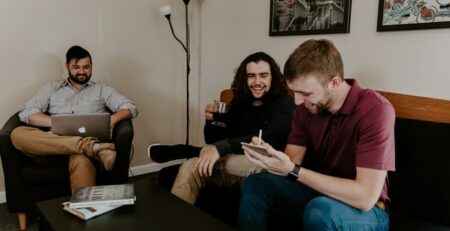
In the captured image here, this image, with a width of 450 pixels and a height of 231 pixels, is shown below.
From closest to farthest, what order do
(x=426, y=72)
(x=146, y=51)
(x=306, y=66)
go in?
(x=306, y=66) → (x=426, y=72) → (x=146, y=51)

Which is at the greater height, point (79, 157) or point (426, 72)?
point (426, 72)

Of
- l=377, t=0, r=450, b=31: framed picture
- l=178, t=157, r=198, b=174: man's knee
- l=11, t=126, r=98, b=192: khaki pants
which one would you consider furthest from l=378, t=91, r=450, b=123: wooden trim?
l=11, t=126, r=98, b=192: khaki pants

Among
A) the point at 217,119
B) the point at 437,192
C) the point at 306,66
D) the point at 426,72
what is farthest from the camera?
the point at 217,119

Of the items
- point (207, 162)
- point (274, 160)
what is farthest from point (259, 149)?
point (207, 162)

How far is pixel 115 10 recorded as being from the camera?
2922mm

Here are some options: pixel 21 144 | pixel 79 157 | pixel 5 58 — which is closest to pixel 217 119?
pixel 79 157

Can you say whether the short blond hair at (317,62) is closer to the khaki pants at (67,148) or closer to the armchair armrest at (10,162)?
the khaki pants at (67,148)

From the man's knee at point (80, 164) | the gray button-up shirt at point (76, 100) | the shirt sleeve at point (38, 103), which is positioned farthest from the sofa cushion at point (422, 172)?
the shirt sleeve at point (38, 103)

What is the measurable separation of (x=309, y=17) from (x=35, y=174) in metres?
1.92

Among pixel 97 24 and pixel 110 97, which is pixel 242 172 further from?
pixel 97 24

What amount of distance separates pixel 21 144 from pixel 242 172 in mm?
1278

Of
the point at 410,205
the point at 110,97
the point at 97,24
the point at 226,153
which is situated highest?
the point at 97,24

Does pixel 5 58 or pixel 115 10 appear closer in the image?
pixel 5 58

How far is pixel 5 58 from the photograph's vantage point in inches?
99.9
